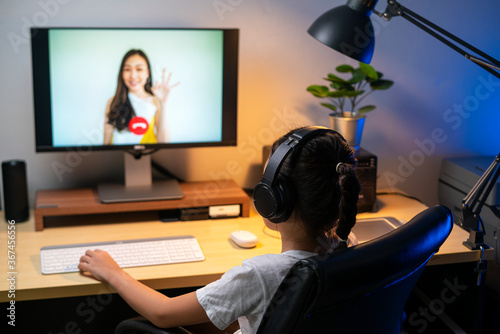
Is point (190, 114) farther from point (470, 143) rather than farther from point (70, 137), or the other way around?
point (470, 143)

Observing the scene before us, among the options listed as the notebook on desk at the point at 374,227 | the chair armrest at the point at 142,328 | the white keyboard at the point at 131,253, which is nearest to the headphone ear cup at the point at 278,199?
the chair armrest at the point at 142,328

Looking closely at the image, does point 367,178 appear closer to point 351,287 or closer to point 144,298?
point 144,298

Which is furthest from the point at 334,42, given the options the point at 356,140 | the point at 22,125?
the point at 22,125

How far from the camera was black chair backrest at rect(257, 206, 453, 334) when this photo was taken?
2.54 ft

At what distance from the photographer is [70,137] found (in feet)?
5.48

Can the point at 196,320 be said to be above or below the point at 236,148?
below

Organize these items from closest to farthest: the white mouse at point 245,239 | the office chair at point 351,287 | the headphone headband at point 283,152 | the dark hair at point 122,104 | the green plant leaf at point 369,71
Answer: the office chair at point 351,287 → the headphone headband at point 283,152 → the white mouse at point 245,239 → the dark hair at point 122,104 → the green plant leaf at point 369,71

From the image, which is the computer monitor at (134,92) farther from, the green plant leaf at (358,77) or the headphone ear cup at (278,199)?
the headphone ear cup at (278,199)

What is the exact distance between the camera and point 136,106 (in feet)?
5.53

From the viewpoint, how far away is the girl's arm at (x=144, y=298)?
1139 mm

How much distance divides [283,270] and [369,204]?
865 millimetres

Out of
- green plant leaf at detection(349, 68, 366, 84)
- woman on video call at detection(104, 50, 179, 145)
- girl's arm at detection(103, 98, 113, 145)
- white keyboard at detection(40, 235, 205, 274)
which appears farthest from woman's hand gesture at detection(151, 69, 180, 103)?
green plant leaf at detection(349, 68, 366, 84)

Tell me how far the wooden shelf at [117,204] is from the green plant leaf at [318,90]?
0.40m

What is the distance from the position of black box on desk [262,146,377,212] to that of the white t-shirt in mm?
774
